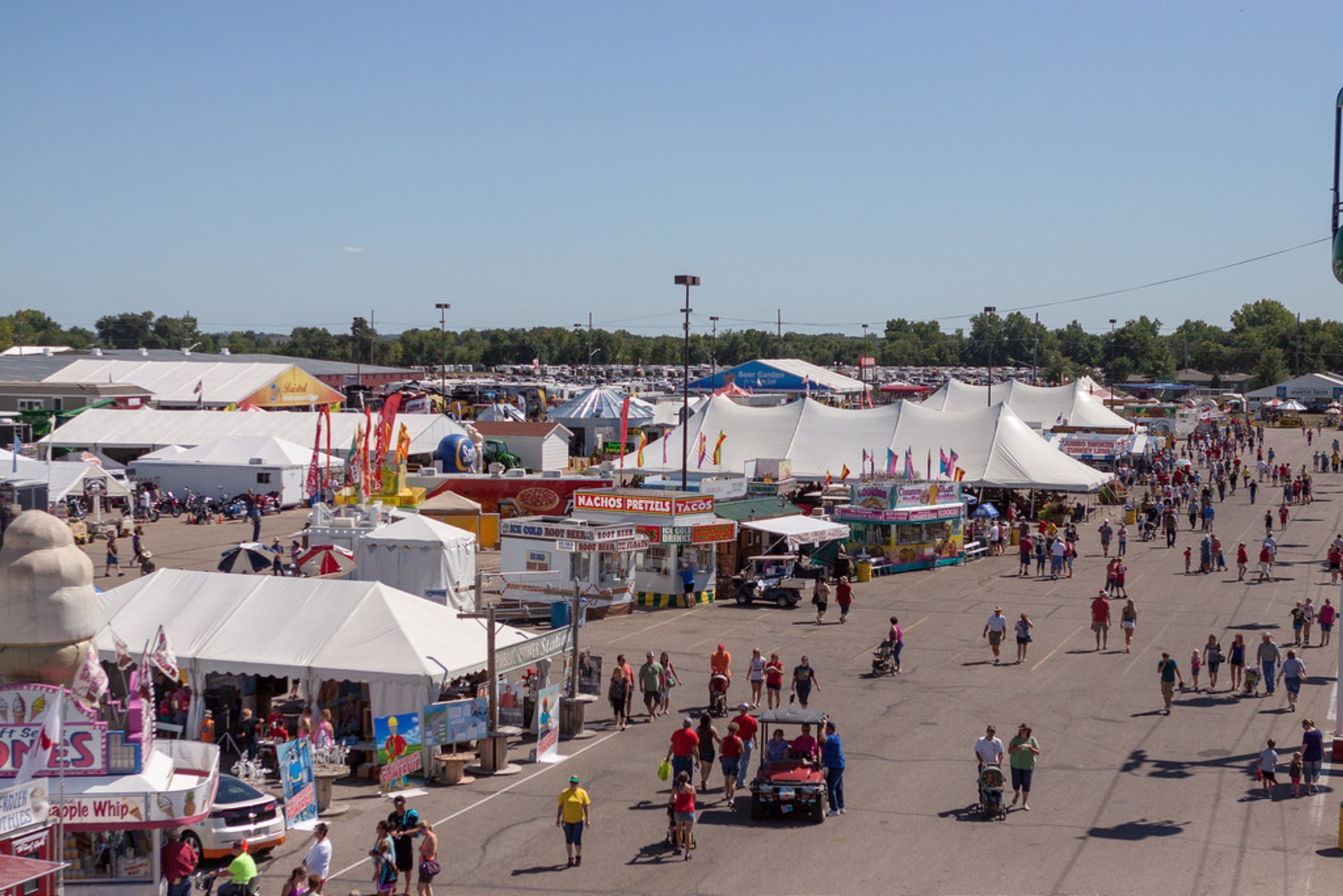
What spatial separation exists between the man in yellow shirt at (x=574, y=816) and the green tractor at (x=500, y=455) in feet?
130

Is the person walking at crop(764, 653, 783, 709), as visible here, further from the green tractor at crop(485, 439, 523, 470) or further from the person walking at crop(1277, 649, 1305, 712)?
the green tractor at crop(485, 439, 523, 470)

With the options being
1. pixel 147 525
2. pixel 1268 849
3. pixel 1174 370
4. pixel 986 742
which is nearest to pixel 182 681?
pixel 986 742

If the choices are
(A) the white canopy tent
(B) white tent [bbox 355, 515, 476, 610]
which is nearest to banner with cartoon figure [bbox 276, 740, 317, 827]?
(B) white tent [bbox 355, 515, 476, 610]

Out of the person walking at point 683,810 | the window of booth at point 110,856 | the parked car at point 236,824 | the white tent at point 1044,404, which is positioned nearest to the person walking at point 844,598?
the person walking at point 683,810

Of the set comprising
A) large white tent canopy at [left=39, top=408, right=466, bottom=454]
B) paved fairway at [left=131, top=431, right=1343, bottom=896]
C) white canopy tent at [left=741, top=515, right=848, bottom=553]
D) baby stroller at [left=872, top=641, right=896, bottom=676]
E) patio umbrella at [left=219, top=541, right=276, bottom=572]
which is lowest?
paved fairway at [left=131, top=431, right=1343, bottom=896]

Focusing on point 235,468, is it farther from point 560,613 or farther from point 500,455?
point 560,613

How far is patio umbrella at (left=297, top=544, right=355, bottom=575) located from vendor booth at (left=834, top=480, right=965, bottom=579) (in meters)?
14.2

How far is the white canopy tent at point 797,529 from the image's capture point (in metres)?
32.8

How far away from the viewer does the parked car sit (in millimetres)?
14195

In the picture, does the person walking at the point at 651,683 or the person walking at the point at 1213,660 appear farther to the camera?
the person walking at the point at 1213,660

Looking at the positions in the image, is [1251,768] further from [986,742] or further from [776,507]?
[776,507]

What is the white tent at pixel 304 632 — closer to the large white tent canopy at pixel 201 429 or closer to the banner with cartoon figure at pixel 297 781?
the banner with cartoon figure at pixel 297 781

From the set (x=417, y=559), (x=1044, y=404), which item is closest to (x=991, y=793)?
(x=417, y=559)

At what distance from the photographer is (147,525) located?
46281 millimetres
